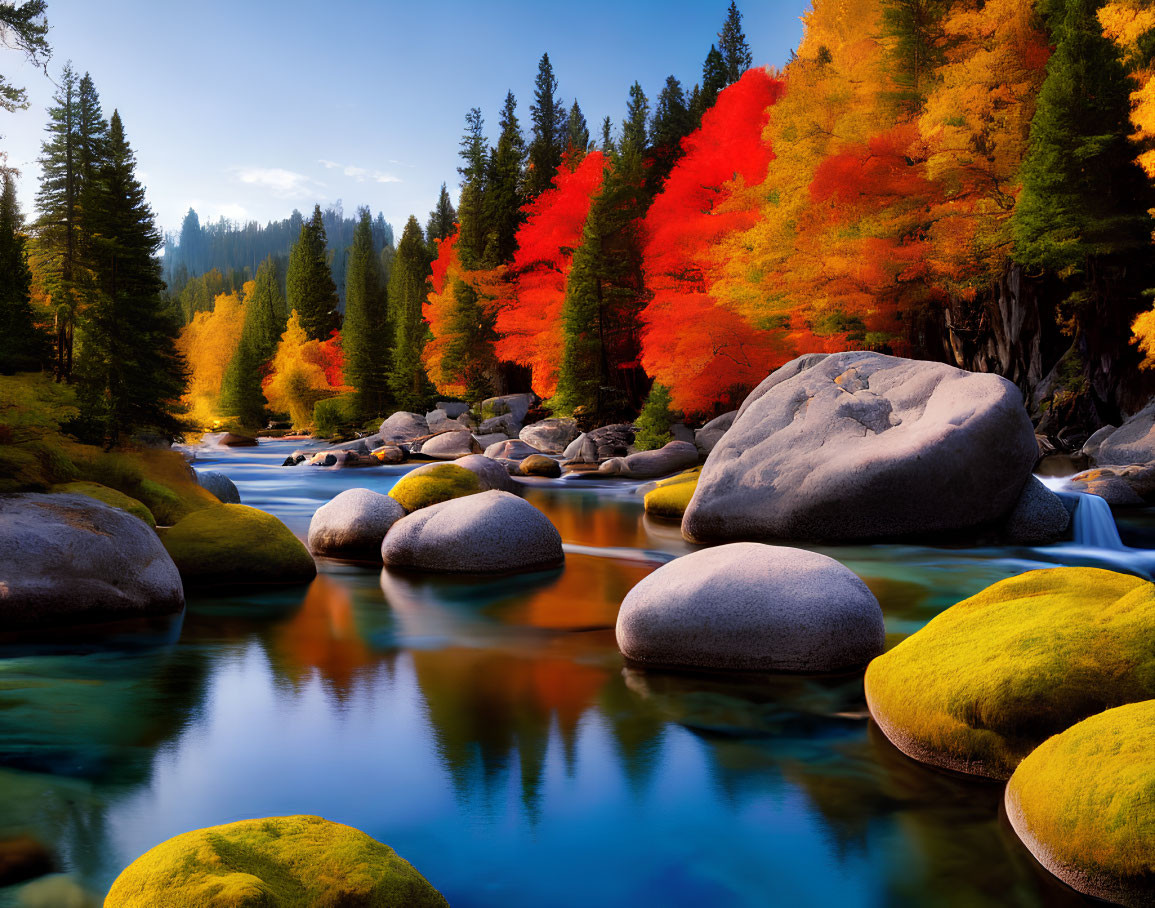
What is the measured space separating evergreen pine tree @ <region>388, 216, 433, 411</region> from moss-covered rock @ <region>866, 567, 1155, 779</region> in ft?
116

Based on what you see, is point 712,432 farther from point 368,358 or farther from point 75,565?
point 368,358

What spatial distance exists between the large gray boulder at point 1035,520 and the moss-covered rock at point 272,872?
10.7 m

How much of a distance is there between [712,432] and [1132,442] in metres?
9.39

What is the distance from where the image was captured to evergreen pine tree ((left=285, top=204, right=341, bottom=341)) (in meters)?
51.6

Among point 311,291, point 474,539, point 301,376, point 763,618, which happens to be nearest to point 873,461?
point 474,539

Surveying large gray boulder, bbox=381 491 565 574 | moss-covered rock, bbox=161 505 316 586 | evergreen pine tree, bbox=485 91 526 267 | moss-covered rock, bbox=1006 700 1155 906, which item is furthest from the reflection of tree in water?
evergreen pine tree, bbox=485 91 526 267

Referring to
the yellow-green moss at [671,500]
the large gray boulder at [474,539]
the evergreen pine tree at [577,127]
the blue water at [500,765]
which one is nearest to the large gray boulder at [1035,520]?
the blue water at [500,765]

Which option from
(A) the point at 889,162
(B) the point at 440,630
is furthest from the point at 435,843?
(A) the point at 889,162

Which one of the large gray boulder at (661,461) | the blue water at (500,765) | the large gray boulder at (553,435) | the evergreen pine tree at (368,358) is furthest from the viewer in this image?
the evergreen pine tree at (368,358)

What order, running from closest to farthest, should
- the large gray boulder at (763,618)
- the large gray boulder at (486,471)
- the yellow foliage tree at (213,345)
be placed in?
the large gray boulder at (763,618) → the large gray boulder at (486,471) → the yellow foliage tree at (213,345)

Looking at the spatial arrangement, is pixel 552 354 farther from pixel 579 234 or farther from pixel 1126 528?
pixel 1126 528

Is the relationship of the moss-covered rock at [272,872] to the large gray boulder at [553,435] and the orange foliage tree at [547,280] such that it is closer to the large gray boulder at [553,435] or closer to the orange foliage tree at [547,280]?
the large gray boulder at [553,435]

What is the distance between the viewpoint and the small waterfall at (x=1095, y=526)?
11.5 m

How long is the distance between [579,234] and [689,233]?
23.9 feet
